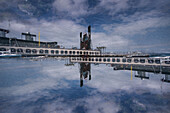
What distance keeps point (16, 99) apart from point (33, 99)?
93.6 inches

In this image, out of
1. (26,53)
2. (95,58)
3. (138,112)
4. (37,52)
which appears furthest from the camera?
(95,58)

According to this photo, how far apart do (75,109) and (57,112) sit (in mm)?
1985

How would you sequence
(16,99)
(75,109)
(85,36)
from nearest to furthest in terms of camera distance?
(75,109) < (16,99) < (85,36)

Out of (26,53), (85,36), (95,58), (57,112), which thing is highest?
(85,36)

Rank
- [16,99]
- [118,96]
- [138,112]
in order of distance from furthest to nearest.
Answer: [118,96], [16,99], [138,112]

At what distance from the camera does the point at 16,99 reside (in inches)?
388

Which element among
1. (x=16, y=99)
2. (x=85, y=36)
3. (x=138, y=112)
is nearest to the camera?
(x=138, y=112)

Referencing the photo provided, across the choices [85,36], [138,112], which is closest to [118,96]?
[138,112]

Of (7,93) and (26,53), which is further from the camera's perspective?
(26,53)

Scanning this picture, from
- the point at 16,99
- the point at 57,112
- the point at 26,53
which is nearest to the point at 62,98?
the point at 57,112

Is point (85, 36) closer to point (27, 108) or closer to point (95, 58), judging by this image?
point (95, 58)

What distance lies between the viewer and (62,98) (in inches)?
397

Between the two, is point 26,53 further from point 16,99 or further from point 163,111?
point 163,111

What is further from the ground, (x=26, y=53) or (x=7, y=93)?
(x=26, y=53)
